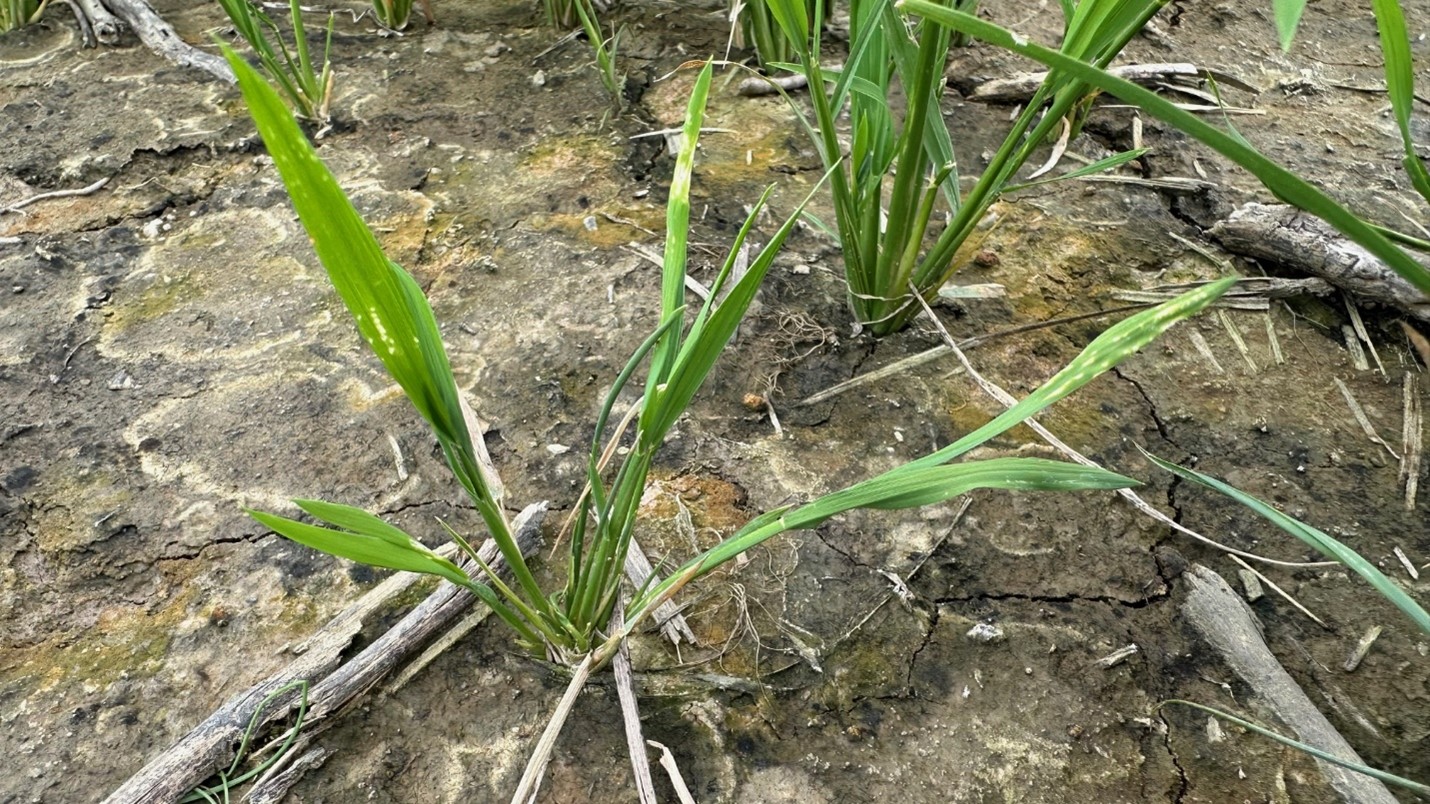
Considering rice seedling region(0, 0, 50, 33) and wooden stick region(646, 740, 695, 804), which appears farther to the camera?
rice seedling region(0, 0, 50, 33)

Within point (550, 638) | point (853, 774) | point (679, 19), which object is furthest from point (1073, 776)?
point (679, 19)

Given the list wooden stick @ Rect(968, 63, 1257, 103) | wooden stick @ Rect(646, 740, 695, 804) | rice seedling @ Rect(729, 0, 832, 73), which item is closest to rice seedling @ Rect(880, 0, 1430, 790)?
wooden stick @ Rect(646, 740, 695, 804)

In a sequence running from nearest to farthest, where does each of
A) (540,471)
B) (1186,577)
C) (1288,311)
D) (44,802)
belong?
(44,802) → (1186,577) → (540,471) → (1288,311)

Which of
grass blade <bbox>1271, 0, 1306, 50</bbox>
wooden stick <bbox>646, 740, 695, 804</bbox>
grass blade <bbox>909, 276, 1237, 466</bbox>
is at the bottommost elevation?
wooden stick <bbox>646, 740, 695, 804</bbox>

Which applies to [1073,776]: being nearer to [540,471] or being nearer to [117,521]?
[540,471]

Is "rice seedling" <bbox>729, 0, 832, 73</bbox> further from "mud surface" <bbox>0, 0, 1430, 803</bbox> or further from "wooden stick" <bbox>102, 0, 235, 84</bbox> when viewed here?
"wooden stick" <bbox>102, 0, 235, 84</bbox>

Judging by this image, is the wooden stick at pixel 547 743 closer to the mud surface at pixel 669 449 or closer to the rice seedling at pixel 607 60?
the mud surface at pixel 669 449
